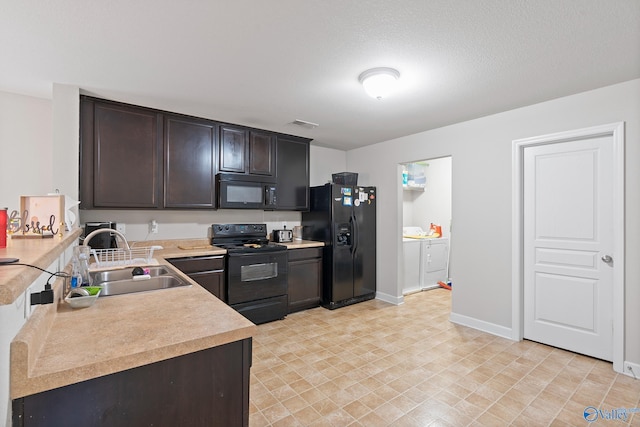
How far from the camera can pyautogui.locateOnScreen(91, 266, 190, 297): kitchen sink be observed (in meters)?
1.94

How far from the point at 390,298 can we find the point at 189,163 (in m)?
3.27

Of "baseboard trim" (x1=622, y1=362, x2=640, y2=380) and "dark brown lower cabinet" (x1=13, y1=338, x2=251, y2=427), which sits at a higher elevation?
"dark brown lower cabinet" (x1=13, y1=338, x2=251, y2=427)

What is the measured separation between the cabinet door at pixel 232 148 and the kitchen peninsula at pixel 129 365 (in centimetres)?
244

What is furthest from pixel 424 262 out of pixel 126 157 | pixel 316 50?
pixel 126 157

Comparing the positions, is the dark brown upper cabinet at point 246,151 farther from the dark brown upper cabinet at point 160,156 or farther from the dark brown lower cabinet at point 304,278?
the dark brown lower cabinet at point 304,278

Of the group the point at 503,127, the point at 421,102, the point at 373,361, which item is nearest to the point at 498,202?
the point at 503,127

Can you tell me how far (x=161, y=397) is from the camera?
1088 millimetres

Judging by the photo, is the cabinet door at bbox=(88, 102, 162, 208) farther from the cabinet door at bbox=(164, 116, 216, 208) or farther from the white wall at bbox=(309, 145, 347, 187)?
the white wall at bbox=(309, 145, 347, 187)

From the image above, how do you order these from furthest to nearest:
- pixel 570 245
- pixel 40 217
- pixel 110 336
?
pixel 570 245 → pixel 40 217 → pixel 110 336

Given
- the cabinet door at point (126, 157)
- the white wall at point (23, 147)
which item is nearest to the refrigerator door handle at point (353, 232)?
the cabinet door at point (126, 157)

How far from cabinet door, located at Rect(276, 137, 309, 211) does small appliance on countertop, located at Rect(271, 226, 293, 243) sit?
13.1 inches

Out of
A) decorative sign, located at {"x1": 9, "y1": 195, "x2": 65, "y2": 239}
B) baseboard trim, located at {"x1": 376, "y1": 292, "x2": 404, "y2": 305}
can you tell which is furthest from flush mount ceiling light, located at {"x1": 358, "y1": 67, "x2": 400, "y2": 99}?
baseboard trim, located at {"x1": 376, "y1": 292, "x2": 404, "y2": 305}

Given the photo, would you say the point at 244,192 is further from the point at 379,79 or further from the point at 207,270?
the point at 379,79

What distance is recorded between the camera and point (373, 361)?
8.83 feet
